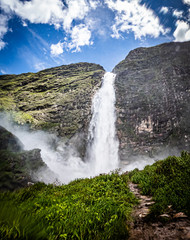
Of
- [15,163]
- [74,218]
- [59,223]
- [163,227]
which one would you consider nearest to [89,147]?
[15,163]

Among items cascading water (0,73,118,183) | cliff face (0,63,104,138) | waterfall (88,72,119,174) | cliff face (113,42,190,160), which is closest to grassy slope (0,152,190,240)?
cascading water (0,73,118,183)

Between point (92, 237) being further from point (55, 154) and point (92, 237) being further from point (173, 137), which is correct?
point (173, 137)

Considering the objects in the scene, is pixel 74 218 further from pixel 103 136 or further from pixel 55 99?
pixel 55 99

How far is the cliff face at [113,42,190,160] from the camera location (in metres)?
29.5

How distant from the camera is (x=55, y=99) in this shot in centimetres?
4031

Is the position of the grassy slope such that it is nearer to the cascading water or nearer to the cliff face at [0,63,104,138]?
the cascading water

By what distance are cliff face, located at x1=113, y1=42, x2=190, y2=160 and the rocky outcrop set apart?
19366 mm

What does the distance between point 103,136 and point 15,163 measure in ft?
63.7

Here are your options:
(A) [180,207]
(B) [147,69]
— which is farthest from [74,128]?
(A) [180,207]

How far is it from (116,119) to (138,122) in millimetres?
5532

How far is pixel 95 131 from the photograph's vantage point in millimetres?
32594

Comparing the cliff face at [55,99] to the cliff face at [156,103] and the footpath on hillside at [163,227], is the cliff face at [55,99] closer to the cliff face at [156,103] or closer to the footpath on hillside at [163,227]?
the cliff face at [156,103]

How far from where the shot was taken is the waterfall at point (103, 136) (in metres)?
29.0

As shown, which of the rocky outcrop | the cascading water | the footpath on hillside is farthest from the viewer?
the cascading water
